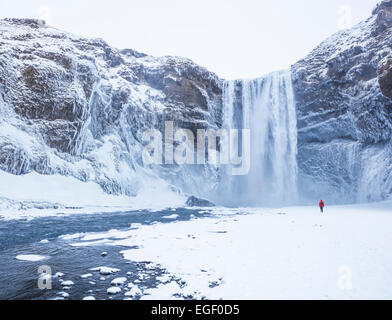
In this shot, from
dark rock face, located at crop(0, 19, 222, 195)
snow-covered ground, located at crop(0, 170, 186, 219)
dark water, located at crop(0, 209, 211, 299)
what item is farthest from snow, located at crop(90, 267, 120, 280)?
dark rock face, located at crop(0, 19, 222, 195)

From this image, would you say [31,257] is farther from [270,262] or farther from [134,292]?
[270,262]

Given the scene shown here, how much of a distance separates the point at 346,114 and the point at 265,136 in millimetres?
11006

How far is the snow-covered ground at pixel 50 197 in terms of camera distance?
18047 mm

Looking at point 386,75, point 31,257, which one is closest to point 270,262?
point 31,257

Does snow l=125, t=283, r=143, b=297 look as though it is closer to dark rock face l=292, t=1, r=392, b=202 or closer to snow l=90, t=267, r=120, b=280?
snow l=90, t=267, r=120, b=280

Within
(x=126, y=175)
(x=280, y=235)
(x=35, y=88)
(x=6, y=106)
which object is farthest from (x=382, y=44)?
(x=6, y=106)

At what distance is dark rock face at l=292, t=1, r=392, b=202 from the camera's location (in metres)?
28.7

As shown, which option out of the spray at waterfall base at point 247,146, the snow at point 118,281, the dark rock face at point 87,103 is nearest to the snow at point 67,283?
the snow at point 118,281

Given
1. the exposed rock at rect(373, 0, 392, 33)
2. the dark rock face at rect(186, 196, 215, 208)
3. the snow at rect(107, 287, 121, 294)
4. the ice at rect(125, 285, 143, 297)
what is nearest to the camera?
the ice at rect(125, 285, 143, 297)

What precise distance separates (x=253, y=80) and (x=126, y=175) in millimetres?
24354

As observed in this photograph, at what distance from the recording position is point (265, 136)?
38.2 m

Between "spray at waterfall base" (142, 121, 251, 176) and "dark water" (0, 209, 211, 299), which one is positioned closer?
"dark water" (0, 209, 211, 299)

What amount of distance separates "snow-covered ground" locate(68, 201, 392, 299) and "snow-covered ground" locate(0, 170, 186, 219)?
1145cm
